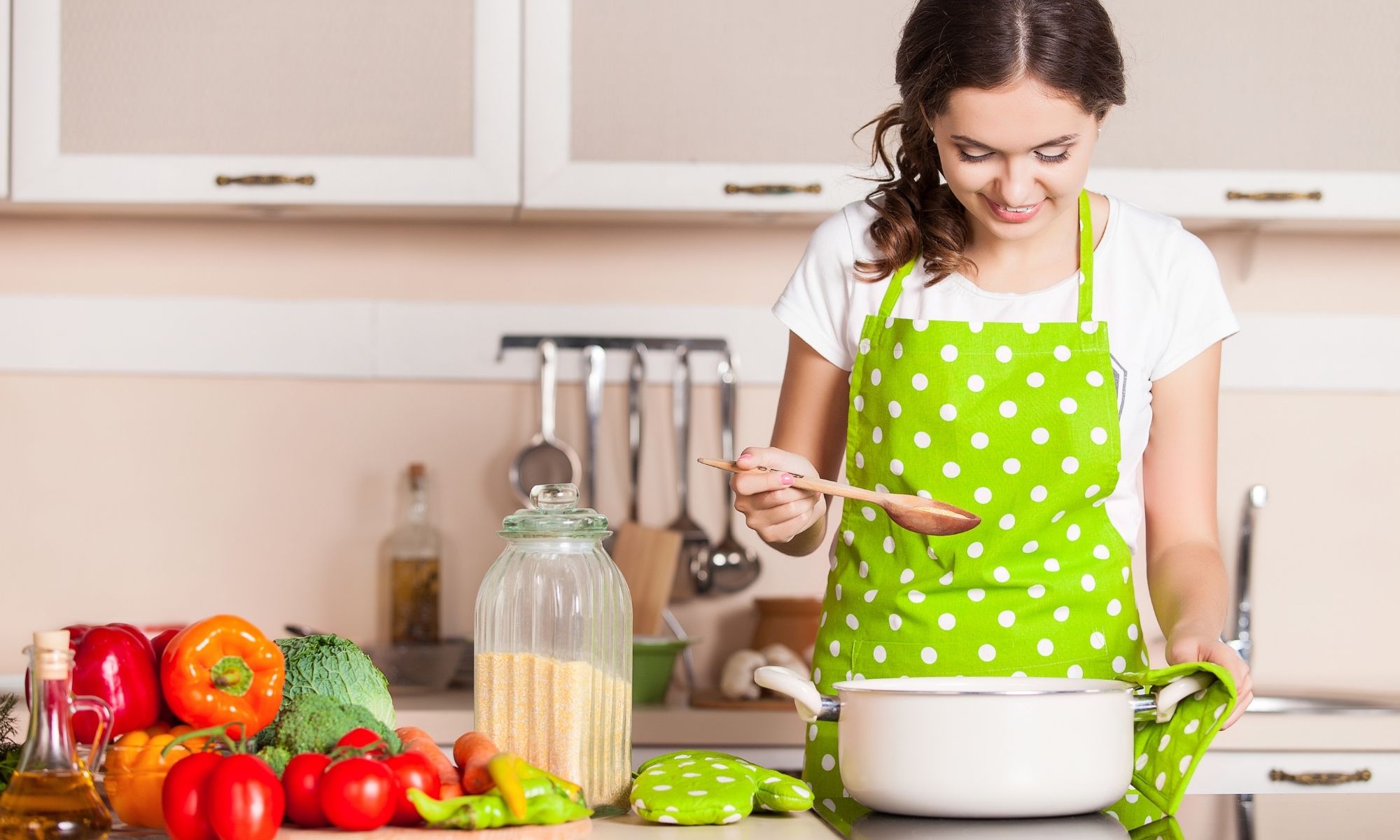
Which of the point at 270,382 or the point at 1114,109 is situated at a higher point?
the point at 1114,109

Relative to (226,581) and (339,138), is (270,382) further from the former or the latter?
(339,138)

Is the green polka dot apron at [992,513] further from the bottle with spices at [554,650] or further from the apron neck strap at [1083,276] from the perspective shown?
the bottle with spices at [554,650]

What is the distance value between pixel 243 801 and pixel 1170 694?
546mm

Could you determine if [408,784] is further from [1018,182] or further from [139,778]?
[1018,182]

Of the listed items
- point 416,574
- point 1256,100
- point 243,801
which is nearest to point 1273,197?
point 1256,100

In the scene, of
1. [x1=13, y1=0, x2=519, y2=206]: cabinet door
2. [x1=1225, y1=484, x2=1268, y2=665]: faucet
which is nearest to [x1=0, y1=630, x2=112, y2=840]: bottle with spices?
[x1=13, y1=0, x2=519, y2=206]: cabinet door

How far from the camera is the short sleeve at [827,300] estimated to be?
1.32m

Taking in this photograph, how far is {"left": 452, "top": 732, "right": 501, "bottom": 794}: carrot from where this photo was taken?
797mm

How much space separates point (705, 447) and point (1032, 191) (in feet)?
3.78

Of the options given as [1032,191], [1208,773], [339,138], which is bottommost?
[1208,773]

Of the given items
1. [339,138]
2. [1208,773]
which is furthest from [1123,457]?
[339,138]

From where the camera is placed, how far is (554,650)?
2.92 ft

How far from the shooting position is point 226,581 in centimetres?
219

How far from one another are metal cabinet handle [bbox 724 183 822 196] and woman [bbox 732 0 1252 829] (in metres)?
0.60
